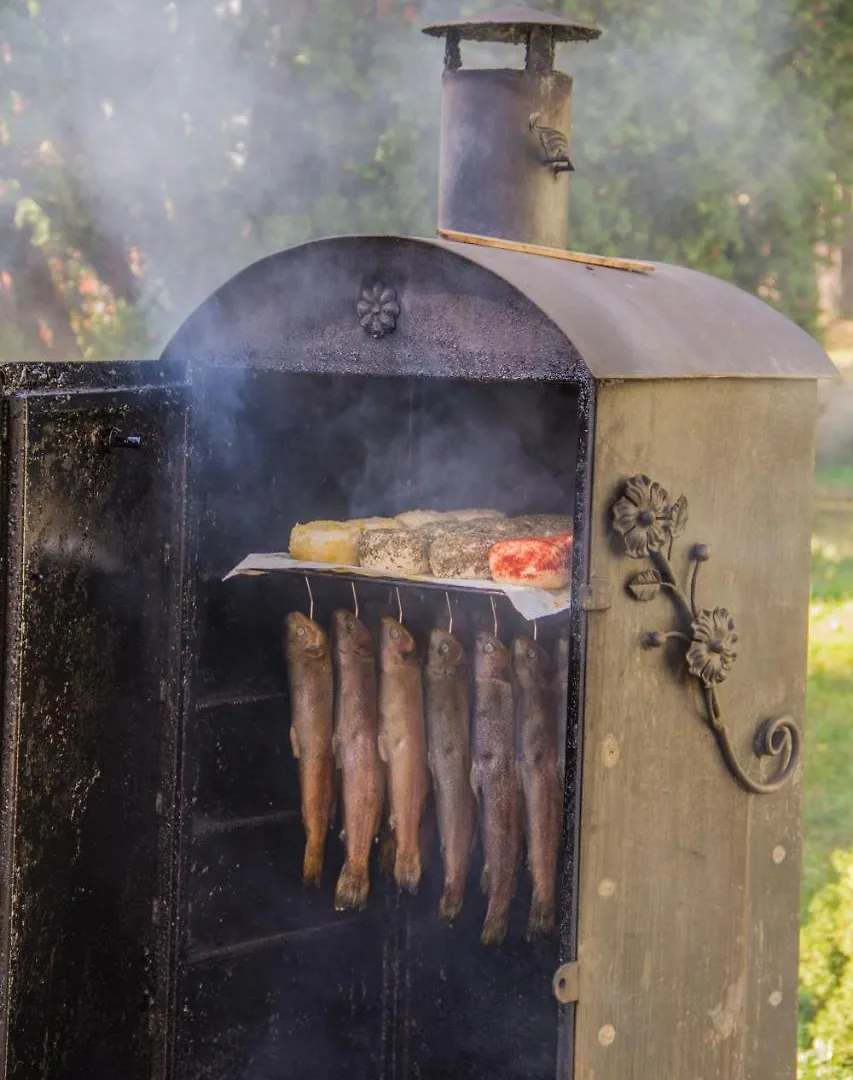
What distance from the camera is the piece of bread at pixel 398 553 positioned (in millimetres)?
4086

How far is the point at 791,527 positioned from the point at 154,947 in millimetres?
2087

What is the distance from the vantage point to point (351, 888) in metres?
4.28

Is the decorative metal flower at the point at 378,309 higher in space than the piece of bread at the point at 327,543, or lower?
higher

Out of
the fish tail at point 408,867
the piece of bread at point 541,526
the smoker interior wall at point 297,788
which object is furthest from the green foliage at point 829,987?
the piece of bread at point 541,526

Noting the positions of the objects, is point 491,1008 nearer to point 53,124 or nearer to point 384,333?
point 384,333

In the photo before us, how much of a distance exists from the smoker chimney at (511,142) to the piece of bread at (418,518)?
0.86 meters

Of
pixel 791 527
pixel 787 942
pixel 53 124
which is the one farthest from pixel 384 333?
pixel 53 124

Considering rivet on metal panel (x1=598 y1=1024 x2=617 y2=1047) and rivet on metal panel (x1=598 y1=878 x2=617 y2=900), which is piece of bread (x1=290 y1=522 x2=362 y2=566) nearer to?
rivet on metal panel (x1=598 y1=878 x2=617 y2=900)

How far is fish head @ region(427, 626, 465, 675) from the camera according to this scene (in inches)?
165

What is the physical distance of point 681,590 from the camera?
362cm

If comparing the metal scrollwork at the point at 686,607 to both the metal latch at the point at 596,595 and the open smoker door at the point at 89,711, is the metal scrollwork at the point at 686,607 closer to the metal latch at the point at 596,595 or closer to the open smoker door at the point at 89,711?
the metal latch at the point at 596,595

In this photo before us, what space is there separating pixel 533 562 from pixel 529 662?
1.04 feet

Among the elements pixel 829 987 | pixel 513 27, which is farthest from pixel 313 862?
pixel 513 27

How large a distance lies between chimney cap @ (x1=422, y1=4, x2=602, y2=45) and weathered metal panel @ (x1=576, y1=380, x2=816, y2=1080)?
4.40 feet
